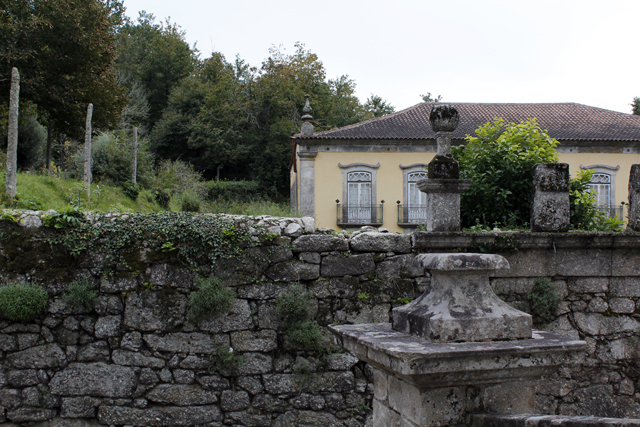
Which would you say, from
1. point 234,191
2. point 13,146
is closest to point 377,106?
point 234,191

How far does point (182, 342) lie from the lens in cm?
529

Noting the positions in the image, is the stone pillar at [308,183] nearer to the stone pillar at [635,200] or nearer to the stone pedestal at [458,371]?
the stone pillar at [635,200]

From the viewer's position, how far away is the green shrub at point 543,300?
5.37 metres

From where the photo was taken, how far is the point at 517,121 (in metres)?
19.7

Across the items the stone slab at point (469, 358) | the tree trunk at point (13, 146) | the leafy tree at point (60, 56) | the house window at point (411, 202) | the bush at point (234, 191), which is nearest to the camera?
the stone slab at point (469, 358)

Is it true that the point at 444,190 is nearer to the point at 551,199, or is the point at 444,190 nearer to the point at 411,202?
the point at 551,199

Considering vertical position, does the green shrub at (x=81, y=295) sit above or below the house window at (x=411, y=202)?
below

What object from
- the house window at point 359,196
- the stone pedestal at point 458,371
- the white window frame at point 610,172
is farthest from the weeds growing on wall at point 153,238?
the white window frame at point 610,172

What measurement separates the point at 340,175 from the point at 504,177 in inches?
518

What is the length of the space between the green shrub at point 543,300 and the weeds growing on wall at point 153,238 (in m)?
3.40

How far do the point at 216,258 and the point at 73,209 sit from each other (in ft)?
5.73

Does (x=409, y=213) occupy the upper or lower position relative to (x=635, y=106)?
lower

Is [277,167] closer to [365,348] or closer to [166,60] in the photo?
[166,60]

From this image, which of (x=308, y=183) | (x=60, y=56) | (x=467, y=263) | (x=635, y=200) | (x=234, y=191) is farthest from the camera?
(x=234, y=191)
